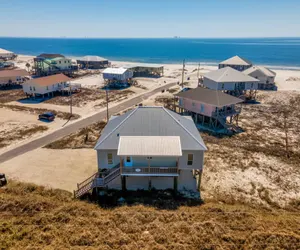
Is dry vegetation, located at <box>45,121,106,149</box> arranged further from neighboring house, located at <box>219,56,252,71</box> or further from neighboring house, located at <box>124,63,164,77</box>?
neighboring house, located at <box>219,56,252,71</box>

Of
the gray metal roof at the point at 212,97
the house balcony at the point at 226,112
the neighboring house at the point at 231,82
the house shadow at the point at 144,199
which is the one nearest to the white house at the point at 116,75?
the neighboring house at the point at 231,82

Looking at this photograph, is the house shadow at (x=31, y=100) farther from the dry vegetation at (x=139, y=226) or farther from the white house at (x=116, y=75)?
the dry vegetation at (x=139, y=226)

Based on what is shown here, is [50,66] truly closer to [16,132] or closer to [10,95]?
[10,95]

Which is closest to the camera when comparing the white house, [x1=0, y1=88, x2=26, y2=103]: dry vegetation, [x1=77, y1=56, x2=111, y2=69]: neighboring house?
[x1=0, y1=88, x2=26, y2=103]: dry vegetation

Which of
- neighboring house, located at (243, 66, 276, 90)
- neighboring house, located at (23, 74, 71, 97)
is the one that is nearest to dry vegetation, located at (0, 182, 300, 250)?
neighboring house, located at (23, 74, 71, 97)

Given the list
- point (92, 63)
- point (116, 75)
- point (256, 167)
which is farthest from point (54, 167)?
point (92, 63)
